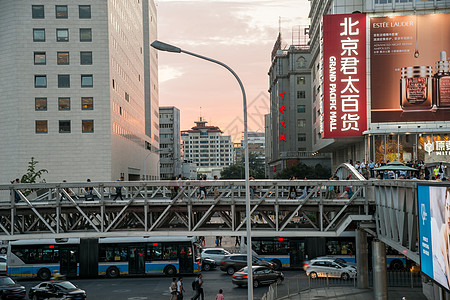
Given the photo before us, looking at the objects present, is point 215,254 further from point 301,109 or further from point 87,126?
point 301,109

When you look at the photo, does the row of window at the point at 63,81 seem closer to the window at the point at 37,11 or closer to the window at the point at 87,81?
the window at the point at 87,81

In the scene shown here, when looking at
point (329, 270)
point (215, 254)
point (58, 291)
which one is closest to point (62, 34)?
point (215, 254)

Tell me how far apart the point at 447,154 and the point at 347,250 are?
20.8m

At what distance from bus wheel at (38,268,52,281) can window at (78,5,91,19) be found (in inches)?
1525

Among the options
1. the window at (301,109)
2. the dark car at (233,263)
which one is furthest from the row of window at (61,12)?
the window at (301,109)

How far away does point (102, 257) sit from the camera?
138 feet

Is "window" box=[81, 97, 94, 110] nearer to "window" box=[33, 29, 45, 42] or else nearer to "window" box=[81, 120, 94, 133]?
"window" box=[81, 120, 94, 133]

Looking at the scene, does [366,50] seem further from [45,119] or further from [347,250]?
[45,119]

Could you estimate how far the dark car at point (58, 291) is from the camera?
32188 millimetres

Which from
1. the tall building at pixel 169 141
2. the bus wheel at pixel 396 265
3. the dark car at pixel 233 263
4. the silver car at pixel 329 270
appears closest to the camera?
the silver car at pixel 329 270

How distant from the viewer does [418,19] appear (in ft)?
190

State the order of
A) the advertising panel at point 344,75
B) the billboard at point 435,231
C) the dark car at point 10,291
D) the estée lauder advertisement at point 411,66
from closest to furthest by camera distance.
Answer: the billboard at point 435,231 → the dark car at point 10,291 → the estée lauder advertisement at point 411,66 → the advertising panel at point 344,75

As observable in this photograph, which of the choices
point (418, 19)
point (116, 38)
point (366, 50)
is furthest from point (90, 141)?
point (418, 19)

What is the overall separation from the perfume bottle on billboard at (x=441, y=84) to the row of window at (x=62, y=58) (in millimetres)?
41753
